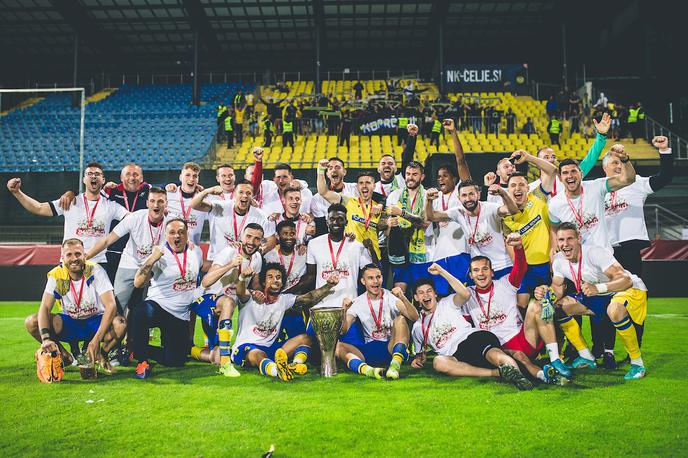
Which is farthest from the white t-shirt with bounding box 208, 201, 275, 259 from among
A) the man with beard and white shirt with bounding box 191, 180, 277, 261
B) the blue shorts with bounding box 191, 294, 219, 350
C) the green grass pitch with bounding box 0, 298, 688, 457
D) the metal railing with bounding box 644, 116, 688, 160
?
the metal railing with bounding box 644, 116, 688, 160

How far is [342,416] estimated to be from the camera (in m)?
3.85

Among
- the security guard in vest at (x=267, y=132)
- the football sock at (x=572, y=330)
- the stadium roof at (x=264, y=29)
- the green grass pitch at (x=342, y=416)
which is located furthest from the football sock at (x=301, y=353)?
the stadium roof at (x=264, y=29)

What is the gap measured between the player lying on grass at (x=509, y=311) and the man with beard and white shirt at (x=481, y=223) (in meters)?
0.51

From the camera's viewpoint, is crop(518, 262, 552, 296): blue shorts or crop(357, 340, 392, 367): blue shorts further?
crop(357, 340, 392, 367): blue shorts

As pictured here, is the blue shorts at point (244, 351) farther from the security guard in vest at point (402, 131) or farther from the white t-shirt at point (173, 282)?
the security guard in vest at point (402, 131)

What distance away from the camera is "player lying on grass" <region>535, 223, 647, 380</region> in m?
5.20

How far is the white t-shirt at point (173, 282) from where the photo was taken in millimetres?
5965

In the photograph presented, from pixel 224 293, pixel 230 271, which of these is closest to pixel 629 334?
pixel 230 271

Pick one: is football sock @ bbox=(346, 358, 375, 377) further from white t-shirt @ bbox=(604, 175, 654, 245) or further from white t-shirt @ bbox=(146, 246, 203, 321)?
white t-shirt @ bbox=(604, 175, 654, 245)

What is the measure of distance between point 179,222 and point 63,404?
2.22 metres

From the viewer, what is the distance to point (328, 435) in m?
3.45

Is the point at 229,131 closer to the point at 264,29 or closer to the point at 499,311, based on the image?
the point at 264,29

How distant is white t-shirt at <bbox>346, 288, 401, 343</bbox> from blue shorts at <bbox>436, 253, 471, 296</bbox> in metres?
0.72

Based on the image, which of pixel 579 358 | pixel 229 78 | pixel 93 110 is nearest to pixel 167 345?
pixel 579 358
